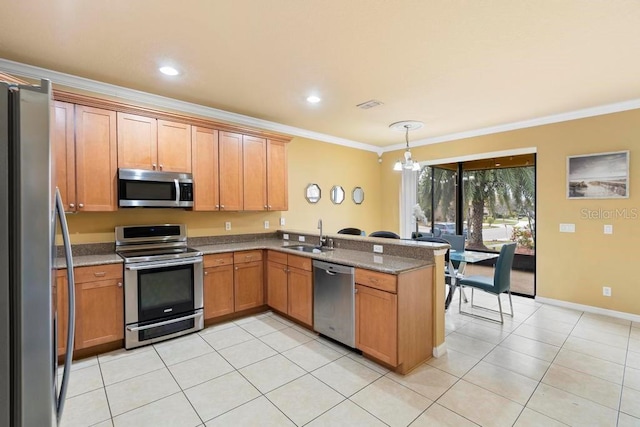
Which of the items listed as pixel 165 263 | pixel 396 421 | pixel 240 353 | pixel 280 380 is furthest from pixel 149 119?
pixel 396 421

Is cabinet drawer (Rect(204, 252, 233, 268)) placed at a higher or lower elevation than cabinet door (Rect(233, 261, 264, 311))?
higher

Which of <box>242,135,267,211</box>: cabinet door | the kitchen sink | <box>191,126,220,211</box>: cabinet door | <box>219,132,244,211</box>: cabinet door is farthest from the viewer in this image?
<box>242,135,267,211</box>: cabinet door

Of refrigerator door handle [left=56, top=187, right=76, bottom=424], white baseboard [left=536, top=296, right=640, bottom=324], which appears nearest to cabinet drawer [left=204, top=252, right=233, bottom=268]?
refrigerator door handle [left=56, top=187, right=76, bottom=424]

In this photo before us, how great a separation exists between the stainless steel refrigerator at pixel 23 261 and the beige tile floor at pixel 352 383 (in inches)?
57.9

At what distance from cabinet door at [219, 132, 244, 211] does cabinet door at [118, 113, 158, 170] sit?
783mm

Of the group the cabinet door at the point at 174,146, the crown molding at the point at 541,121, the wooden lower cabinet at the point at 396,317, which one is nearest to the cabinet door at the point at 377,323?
the wooden lower cabinet at the point at 396,317

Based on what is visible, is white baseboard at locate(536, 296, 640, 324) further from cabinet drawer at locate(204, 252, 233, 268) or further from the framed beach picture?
cabinet drawer at locate(204, 252, 233, 268)

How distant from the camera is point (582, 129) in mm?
4094

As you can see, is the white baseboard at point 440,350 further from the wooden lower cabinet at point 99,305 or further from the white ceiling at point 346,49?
the wooden lower cabinet at point 99,305

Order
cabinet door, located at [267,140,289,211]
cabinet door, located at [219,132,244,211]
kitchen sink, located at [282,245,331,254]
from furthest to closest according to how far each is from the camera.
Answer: cabinet door, located at [267,140,289,211] → cabinet door, located at [219,132,244,211] → kitchen sink, located at [282,245,331,254]

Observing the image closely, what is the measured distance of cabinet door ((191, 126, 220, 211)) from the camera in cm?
370

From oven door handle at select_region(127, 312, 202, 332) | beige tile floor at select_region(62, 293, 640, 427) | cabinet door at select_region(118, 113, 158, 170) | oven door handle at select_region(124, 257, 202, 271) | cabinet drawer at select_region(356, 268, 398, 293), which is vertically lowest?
beige tile floor at select_region(62, 293, 640, 427)

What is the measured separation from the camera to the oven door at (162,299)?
117 inches

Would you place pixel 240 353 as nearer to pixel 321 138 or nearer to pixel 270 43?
pixel 270 43
